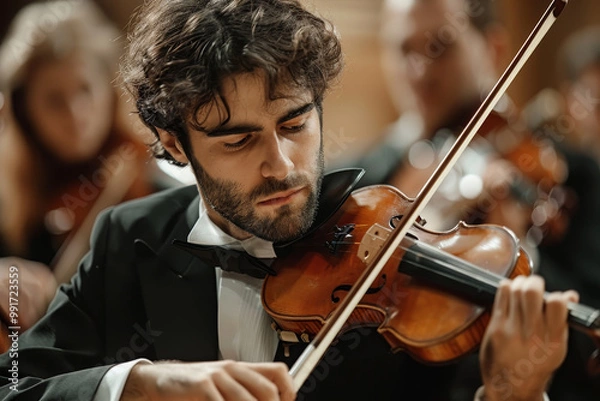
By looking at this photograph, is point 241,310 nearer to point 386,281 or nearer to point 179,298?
point 179,298

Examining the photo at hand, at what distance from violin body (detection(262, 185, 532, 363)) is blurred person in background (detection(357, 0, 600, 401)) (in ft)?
0.53

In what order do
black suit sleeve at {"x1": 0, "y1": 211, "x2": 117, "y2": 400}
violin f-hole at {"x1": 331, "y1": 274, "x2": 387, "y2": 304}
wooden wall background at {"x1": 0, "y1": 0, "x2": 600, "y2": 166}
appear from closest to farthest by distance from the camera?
violin f-hole at {"x1": 331, "y1": 274, "x2": 387, "y2": 304}
black suit sleeve at {"x1": 0, "y1": 211, "x2": 117, "y2": 400}
wooden wall background at {"x1": 0, "y1": 0, "x2": 600, "y2": 166}

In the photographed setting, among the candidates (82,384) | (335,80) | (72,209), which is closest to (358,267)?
(335,80)

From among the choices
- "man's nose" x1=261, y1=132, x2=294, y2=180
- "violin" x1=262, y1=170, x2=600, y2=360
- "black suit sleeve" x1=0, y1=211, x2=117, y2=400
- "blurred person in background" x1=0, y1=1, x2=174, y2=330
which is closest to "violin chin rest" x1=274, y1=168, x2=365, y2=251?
"violin" x1=262, y1=170, x2=600, y2=360

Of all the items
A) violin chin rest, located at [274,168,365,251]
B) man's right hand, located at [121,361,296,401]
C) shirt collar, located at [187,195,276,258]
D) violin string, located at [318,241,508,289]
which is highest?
violin chin rest, located at [274,168,365,251]

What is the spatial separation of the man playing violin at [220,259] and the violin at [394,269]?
0.05m

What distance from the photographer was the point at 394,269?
3.76 feet

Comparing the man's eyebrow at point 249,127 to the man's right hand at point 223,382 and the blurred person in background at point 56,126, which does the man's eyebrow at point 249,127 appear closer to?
the man's right hand at point 223,382

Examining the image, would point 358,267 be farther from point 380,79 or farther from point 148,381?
point 380,79

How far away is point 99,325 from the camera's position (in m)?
1.41

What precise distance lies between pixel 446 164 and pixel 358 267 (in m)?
0.21

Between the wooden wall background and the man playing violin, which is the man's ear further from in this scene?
the wooden wall background

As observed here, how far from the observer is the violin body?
41.9 inches

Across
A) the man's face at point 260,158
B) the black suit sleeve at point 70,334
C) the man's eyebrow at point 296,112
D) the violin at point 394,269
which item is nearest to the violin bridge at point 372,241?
the violin at point 394,269
